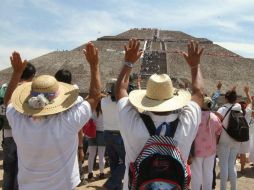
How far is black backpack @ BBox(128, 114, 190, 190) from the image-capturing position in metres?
3.24

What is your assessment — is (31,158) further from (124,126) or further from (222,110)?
(222,110)

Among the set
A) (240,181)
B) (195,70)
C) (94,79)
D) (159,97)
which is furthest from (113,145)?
(240,181)

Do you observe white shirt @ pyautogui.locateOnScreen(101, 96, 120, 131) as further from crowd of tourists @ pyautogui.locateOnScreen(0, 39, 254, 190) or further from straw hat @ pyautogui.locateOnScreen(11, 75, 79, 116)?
straw hat @ pyautogui.locateOnScreen(11, 75, 79, 116)

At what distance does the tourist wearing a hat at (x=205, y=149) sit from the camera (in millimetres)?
6699

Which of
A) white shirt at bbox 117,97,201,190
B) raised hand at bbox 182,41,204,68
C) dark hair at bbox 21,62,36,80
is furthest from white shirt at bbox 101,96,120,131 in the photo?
white shirt at bbox 117,97,201,190

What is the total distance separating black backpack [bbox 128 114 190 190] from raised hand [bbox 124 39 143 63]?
2.45 feet

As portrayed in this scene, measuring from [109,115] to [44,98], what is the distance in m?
3.65

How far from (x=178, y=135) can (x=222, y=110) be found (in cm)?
431

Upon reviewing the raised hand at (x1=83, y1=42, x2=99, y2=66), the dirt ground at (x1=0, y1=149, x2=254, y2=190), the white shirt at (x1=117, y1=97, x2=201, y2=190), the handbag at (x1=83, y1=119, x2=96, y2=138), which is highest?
the raised hand at (x1=83, y1=42, x2=99, y2=66)

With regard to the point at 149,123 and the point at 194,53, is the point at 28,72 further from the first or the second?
the point at 149,123

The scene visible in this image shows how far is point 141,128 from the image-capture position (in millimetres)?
3451

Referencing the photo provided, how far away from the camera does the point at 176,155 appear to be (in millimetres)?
3293

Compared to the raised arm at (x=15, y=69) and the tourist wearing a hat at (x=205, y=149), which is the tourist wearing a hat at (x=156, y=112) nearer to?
the raised arm at (x=15, y=69)

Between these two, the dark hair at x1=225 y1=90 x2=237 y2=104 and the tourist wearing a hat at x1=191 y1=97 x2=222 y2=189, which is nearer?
the tourist wearing a hat at x1=191 y1=97 x2=222 y2=189
